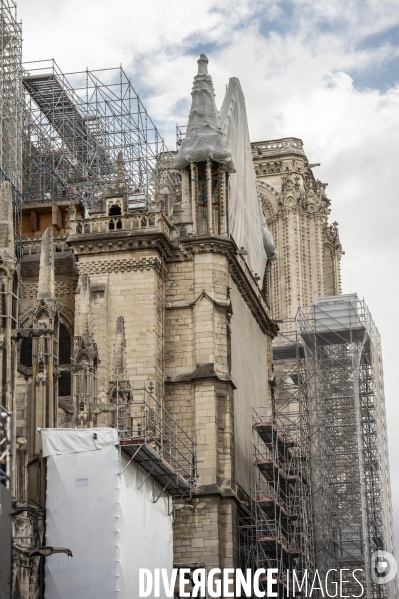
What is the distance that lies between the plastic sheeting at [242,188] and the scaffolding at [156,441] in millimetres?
10056

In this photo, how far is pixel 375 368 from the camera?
64562 millimetres

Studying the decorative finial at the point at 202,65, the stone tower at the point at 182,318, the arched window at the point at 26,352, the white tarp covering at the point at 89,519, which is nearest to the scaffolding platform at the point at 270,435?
the stone tower at the point at 182,318

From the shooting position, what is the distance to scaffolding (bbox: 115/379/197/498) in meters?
43.0

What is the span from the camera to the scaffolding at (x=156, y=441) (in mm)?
43000

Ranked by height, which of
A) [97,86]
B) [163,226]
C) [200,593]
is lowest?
[200,593]

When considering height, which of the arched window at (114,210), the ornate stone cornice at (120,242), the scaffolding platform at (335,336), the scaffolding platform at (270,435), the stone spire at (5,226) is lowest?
the scaffolding platform at (270,435)

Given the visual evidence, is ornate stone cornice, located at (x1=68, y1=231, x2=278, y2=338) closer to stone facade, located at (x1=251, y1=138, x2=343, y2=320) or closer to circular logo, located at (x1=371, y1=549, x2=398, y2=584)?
circular logo, located at (x1=371, y1=549, x2=398, y2=584)

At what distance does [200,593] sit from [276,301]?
1467 inches

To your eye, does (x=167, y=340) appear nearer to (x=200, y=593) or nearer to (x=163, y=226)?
(x=163, y=226)

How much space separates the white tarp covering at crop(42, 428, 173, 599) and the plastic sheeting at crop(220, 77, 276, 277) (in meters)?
18.5

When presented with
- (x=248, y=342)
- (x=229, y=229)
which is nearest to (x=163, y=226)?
(x=229, y=229)

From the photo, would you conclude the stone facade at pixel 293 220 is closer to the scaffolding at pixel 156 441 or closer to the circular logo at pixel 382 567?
the circular logo at pixel 382 567

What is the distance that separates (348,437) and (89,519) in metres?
24.5

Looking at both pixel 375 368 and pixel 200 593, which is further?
pixel 375 368
